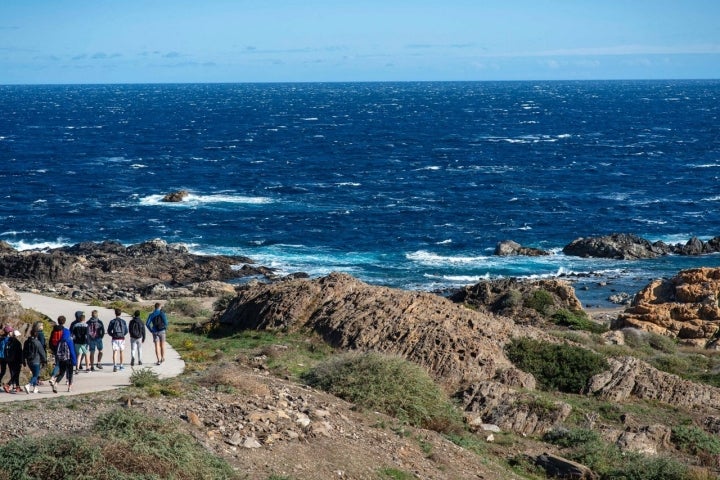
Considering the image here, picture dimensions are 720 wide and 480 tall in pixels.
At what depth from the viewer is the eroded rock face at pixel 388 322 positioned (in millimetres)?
22094

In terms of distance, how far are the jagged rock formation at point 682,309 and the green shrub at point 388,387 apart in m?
18.2

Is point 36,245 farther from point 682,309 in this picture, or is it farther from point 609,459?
point 609,459

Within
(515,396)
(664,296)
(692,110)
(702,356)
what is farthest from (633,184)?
(692,110)

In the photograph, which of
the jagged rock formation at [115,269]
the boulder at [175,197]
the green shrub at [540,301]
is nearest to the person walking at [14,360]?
the green shrub at [540,301]

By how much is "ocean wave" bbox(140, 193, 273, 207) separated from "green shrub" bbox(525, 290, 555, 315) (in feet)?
131

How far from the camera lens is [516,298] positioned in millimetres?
39375

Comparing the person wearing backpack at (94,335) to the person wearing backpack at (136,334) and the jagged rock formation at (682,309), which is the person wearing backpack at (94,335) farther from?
the jagged rock formation at (682,309)

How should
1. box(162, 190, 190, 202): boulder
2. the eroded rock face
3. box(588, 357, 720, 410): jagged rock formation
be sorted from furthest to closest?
box(162, 190, 190, 202): boulder
box(588, 357, 720, 410): jagged rock formation
the eroded rock face

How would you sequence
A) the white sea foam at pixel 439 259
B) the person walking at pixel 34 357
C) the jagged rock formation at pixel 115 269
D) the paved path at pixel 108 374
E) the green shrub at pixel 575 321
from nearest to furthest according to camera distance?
the person walking at pixel 34 357
the paved path at pixel 108 374
the green shrub at pixel 575 321
the jagged rock formation at pixel 115 269
the white sea foam at pixel 439 259

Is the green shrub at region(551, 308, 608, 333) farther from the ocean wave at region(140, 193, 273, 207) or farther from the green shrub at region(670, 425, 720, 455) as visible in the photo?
the ocean wave at region(140, 193, 273, 207)

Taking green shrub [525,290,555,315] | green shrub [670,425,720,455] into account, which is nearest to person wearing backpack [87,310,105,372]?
green shrub [670,425,720,455]

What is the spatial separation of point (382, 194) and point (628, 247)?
87.4ft

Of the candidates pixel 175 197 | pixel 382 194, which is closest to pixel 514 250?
pixel 382 194

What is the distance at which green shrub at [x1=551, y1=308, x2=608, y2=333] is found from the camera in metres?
34.4
